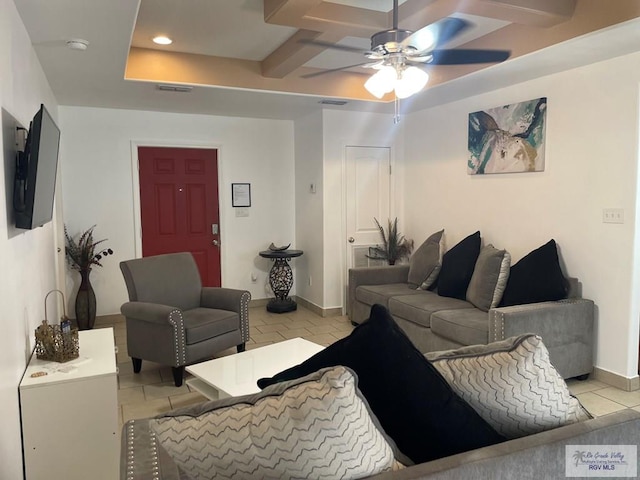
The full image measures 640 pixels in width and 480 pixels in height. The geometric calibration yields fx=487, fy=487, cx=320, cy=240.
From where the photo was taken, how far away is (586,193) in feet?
11.7

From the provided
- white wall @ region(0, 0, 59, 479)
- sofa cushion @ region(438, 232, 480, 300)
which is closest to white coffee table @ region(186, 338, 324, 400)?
white wall @ region(0, 0, 59, 479)

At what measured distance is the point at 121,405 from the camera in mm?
3236

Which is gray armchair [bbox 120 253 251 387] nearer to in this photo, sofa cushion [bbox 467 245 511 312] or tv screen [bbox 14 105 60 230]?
tv screen [bbox 14 105 60 230]

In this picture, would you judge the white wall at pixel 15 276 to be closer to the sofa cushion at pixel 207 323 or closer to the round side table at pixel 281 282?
the sofa cushion at pixel 207 323

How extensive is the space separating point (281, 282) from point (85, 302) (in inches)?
82.0

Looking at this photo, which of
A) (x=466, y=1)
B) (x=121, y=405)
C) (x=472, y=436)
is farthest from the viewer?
(x=121, y=405)

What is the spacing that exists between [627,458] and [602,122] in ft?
9.46

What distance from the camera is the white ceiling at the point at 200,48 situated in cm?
259

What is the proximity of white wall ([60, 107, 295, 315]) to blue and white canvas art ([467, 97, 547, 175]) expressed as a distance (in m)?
2.36

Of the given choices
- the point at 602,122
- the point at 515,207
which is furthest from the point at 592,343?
the point at 602,122

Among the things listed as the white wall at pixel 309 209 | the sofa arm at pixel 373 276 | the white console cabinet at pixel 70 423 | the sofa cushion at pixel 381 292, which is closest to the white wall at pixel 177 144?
the white wall at pixel 309 209

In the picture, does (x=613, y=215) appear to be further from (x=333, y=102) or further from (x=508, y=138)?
(x=333, y=102)

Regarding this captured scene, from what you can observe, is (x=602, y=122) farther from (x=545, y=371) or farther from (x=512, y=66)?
(x=545, y=371)

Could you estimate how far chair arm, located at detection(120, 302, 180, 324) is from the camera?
11.3 feet
